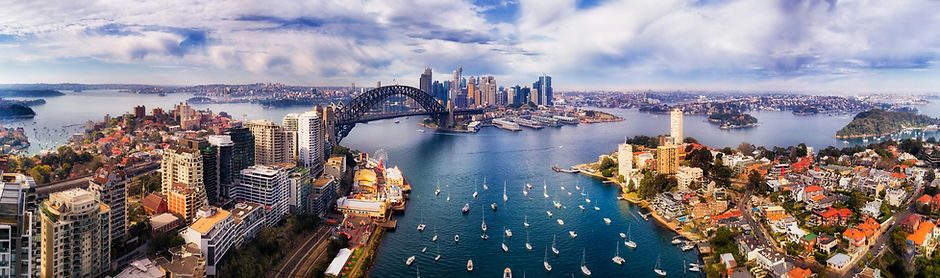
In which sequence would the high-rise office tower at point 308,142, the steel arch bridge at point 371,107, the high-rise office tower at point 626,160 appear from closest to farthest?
the high-rise office tower at point 308,142 < the high-rise office tower at point 626,160 < the steel arch bridge at point 371,107

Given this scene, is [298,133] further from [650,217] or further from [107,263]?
[650,217]

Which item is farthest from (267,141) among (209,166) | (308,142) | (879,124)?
Answer: (879,124)

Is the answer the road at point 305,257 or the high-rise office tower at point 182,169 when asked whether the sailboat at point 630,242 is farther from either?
the high-rise office tower at point 182,169

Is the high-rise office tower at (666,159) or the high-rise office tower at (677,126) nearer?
the high-rise office tower at (666,159)

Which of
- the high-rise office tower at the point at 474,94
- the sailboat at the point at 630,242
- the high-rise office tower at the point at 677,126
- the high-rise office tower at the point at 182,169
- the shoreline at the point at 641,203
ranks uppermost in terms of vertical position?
the high-rise office tower at the point at 474,94

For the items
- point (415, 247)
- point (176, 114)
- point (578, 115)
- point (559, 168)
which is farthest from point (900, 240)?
point (578, 115)

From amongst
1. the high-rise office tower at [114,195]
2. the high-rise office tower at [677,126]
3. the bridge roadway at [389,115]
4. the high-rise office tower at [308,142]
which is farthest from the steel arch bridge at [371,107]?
the high-rise office tower at [114,195]

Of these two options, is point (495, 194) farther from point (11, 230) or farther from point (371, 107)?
point (371, 107)
